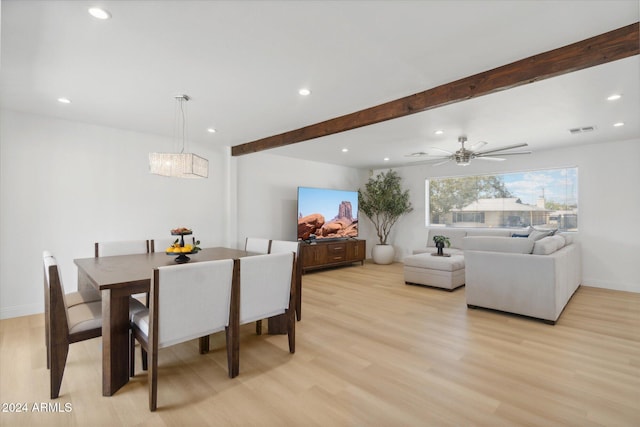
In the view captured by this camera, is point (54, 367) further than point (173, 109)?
No

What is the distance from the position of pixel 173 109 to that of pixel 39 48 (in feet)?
4.22

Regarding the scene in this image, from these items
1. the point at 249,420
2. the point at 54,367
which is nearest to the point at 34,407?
the point at 54,367

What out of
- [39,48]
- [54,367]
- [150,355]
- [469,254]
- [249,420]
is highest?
[39,48]

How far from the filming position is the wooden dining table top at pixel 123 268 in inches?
76.2

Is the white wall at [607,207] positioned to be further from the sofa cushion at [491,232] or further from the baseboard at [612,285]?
the sofa cushion at [491,232]

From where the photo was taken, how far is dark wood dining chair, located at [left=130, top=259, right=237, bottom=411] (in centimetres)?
181

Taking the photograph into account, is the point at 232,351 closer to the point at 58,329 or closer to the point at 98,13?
the point at 58,329

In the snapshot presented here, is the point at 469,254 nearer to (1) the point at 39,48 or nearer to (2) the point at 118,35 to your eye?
(2) the point at 118,35

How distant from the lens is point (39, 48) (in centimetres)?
210

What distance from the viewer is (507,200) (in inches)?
235

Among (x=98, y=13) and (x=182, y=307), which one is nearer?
(x=98, y=13)

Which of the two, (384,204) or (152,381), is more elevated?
Answer: (384,204)

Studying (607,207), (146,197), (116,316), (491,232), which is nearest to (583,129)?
(607,207)

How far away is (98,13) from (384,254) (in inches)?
250
